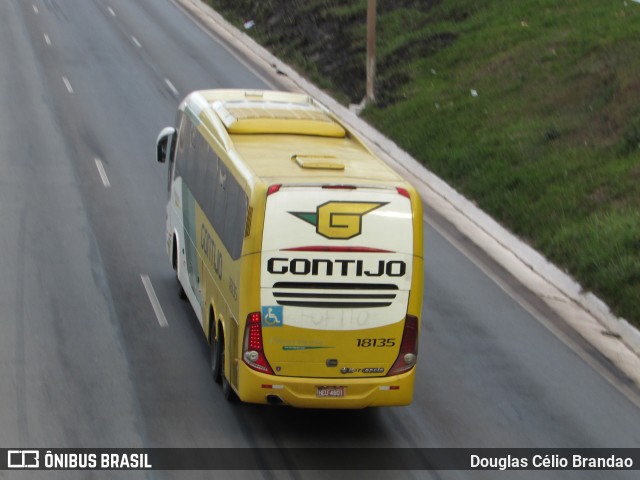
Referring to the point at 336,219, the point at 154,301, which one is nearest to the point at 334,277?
the point at 336,219

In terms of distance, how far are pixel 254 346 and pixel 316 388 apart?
88cm

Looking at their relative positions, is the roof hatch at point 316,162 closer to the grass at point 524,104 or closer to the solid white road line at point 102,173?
the grass at point 524,104

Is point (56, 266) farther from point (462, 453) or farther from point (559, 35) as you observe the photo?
point (559, 35)

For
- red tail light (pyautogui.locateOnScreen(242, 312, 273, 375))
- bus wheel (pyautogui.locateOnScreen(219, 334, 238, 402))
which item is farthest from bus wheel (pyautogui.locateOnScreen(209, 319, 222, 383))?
red tail light (pyautogui.locateOnScreen(242, 312, 273, 375))

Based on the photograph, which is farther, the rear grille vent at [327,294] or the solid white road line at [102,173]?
the solid white road line at [102,173]

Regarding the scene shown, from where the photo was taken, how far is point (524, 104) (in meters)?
28.6

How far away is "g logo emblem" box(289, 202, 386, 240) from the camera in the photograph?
13.1 metres

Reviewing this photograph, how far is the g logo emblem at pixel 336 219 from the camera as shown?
13062 mm

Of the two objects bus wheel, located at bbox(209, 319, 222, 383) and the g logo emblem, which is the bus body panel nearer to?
the g logo emblem

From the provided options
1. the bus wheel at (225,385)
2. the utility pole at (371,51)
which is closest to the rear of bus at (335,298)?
the bus wheel at (225,385)

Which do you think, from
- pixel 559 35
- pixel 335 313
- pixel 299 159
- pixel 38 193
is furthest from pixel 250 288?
pixel 559 35

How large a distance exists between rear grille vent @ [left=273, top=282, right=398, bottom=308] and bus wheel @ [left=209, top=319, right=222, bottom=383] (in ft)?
7.35

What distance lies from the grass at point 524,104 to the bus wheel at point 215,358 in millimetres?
7119

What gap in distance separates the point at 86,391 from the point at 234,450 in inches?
97.8
